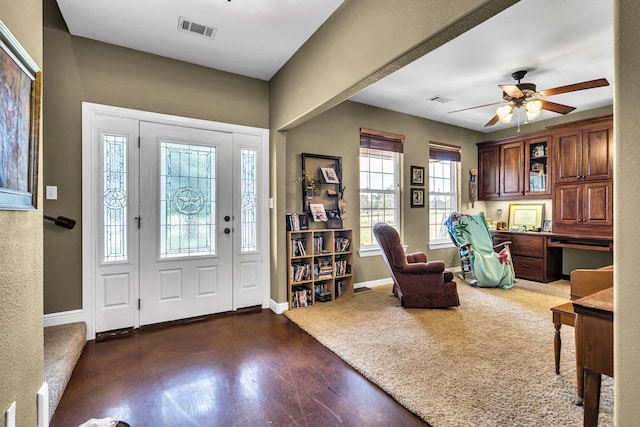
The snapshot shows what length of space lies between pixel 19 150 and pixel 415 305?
360 centimetres

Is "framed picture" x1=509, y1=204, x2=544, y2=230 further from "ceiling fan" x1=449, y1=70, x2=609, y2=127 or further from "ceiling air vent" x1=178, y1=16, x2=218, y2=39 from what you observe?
"ceiling air vent" x1=178, y1=16, x2=218, y2=39

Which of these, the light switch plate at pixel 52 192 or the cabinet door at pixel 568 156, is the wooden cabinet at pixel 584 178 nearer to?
the cabinet door at pixel 568 156

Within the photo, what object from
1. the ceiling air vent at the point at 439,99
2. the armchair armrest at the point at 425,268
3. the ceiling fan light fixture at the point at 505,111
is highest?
the ceiling air vent at the point at 439,99

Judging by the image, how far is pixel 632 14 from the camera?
1.00 m

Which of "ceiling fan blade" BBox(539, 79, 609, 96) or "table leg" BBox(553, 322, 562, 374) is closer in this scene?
"table leg" BBox(553, 322, 562, 374)

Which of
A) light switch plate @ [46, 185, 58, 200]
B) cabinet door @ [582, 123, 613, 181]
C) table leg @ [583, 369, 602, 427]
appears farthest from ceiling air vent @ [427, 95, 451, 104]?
light switch plate @ [46, 185, 58, 200]

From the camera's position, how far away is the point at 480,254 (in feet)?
15.2

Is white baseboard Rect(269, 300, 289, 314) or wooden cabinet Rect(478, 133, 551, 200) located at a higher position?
wooden cabinet Rect(478, 133, 551, 200)

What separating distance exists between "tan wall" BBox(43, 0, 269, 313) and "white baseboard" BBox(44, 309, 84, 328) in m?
0.04

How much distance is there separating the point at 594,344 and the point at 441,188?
437cm

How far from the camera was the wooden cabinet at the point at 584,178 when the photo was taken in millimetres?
4359

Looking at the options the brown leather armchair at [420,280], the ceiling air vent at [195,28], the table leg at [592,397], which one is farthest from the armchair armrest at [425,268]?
the ceiling air vent at [195,28]

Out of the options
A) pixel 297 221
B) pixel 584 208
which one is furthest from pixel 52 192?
pixel 584 208

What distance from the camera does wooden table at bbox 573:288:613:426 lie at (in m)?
1.43
